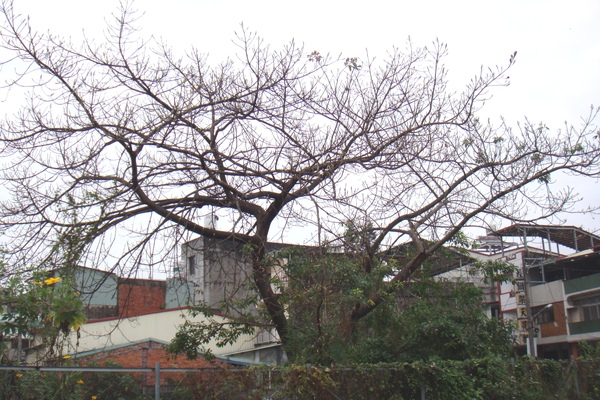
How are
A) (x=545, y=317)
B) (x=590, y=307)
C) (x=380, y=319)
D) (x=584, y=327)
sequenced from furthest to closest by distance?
(x=545, y=317) → (x=590, y=307) → (x=584, y=327) → (x=380, y=319)

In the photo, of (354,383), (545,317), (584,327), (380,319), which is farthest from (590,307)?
(354,383)

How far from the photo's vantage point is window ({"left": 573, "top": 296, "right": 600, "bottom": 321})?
27156 millimetres

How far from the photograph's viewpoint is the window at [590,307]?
2716 centimetres

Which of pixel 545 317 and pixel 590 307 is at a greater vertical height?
pixel 590 307

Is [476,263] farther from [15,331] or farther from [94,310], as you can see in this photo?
[94,310]

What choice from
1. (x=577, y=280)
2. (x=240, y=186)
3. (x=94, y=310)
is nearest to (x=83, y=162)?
(x=240, y=186)

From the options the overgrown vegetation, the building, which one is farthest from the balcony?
the overgrown vegetation

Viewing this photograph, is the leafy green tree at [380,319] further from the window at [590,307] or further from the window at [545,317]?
the window at [545,317]

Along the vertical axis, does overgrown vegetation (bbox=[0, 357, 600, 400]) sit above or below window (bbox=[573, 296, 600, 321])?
below

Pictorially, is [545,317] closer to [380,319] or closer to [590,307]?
[590,307]

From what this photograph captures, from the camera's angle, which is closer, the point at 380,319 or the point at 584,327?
the point at 380,319

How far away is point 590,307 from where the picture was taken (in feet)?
90.7

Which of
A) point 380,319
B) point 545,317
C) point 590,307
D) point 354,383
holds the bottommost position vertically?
point 354,383

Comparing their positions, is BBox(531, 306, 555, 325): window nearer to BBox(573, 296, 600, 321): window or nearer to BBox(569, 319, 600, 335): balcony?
BBox(569, 319, 600, 335): balcony
